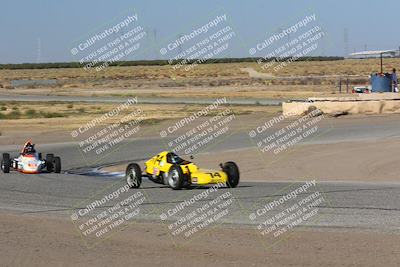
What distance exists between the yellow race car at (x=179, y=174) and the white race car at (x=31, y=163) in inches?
181

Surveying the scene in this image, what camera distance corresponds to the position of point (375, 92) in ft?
142

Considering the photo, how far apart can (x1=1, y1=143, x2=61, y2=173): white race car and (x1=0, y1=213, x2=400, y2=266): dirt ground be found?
9.75m

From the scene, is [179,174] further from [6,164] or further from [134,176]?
[6,164]

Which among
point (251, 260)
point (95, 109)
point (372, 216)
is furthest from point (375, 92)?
point (251, 260)

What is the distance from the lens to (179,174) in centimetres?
1664

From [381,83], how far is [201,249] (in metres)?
34.2

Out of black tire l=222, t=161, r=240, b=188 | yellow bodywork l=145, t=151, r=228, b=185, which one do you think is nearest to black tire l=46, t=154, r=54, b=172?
yellow bodywork l=145, t=151, r=228, b=185

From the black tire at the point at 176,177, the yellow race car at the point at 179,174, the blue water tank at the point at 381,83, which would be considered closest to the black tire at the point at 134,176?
the yellow race car at the point at 179,174

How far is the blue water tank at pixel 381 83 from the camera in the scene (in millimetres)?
42688

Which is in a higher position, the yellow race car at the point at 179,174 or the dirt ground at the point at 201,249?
the dirt ground at the point at 201,249

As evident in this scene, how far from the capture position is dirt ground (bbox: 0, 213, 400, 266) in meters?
9.64

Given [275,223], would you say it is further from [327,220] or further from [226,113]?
[226,113]

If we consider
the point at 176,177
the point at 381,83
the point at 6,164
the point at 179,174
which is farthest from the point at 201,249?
the point at 381,83

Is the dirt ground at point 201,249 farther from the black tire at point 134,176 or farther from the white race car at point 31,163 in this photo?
the white race car at point 31,163
